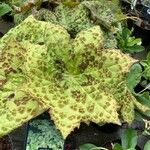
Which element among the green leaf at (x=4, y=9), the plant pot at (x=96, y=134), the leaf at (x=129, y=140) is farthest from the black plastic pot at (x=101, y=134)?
the green leaf at (x=4, y=9)

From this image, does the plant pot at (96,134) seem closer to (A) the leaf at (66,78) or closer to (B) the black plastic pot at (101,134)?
(B) the black plastic pot at (101,134)

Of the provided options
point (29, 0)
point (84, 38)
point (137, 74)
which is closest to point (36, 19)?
point (29, 0)

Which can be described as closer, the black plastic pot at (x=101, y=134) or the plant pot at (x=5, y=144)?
the plant pot at (x=5, y=144)

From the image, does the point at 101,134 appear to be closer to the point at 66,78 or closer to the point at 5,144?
the point at 5,144

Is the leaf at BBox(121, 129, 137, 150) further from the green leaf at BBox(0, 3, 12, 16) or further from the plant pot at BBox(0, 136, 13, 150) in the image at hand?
→ the green leaf at BBox(0, 3, 12, 16)

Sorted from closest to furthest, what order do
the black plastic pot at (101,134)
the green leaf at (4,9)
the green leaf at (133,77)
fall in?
the green leaf at (133,77) → the green leaf at (4,9) → the black plastic pot at (101,134)

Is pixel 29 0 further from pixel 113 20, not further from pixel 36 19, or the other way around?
pixel 113 20


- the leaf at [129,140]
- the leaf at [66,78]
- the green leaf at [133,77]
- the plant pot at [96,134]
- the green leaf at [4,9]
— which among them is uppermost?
the leaf at [66,78]

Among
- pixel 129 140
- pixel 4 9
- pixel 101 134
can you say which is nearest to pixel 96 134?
pixel 101 134
